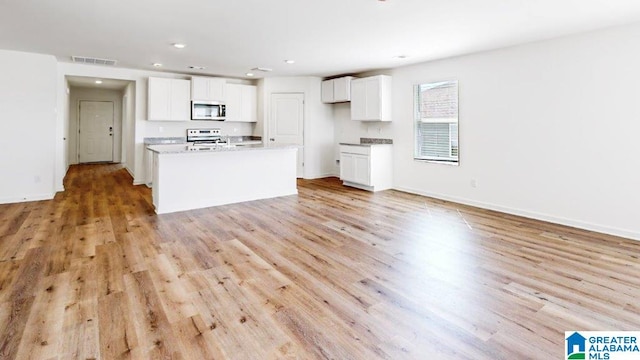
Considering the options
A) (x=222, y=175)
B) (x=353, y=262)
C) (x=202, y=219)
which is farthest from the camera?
(x=222, y=175)

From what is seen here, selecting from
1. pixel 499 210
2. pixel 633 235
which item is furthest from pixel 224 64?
pixel 633 235

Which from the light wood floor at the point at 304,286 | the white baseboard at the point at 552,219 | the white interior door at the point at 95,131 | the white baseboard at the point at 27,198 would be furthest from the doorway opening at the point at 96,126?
the white baseboard at the point at 552,219

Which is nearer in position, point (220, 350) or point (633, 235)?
point (220, 350)

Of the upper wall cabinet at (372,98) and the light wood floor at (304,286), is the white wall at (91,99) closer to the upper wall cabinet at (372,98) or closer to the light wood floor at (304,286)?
the light wood floor at (304,286)

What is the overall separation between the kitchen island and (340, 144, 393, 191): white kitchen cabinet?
1266 millimetres

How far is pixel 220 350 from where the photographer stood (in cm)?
176

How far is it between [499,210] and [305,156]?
4.29 m

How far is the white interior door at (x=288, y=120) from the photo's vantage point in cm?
781

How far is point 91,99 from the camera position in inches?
401

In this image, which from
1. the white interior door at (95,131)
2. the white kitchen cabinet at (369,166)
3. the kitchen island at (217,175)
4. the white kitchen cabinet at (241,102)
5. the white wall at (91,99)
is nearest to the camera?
the kitchen island at (217,175)

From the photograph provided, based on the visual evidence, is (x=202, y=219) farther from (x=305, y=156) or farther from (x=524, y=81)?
(x=524, y=81)

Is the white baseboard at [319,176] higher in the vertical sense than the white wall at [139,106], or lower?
lower

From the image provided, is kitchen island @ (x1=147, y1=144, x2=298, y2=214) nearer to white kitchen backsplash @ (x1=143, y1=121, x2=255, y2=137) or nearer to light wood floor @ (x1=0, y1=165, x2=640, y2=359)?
light wood floor @ (x1=0, y1=165, x2=640, y2=359)
